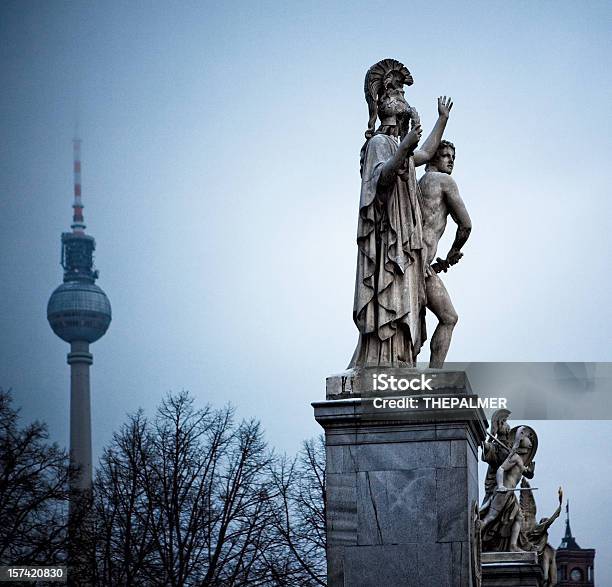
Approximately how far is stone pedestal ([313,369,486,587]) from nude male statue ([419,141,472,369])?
126cm

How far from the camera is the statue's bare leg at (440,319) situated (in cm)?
2077

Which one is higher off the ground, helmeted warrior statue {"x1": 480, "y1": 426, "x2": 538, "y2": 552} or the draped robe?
the draped robe

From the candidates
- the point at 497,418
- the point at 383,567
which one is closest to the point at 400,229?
the point at 383,567

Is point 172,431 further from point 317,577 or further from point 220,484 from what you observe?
point 317,577

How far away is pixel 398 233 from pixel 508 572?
1123 cm

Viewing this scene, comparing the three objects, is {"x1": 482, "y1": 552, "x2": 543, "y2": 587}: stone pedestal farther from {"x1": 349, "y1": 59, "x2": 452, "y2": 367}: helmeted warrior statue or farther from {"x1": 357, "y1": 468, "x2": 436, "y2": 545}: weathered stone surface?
{"x1": 357, "y1": 468, "x2": 436, "y2": 545}: weathered stone surface

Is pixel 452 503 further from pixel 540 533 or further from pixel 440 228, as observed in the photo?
pixel 540 533

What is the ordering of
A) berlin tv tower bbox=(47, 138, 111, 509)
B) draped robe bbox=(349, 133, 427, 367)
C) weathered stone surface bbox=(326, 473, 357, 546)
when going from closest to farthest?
weathered stone surface bbox=(326, 473, 357, 546)
draped robe bbox=(349, 133, 427, 367)
berlin tv tower bbox=(47, 138, 111, 509)

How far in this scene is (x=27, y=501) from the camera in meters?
45.6

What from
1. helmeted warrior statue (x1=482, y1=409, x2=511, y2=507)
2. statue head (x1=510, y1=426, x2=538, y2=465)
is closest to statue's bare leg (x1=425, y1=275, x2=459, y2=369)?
helmeted warrior statue (x1=482, y1=409, x2=511, y2=507)

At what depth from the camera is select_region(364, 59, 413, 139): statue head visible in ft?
69.4

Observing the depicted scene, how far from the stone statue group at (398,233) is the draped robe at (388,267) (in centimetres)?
1

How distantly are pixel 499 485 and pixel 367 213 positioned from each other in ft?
44.6

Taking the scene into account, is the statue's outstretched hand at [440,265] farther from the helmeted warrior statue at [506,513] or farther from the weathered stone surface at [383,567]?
the helmeted warrior statue at [506,513]
